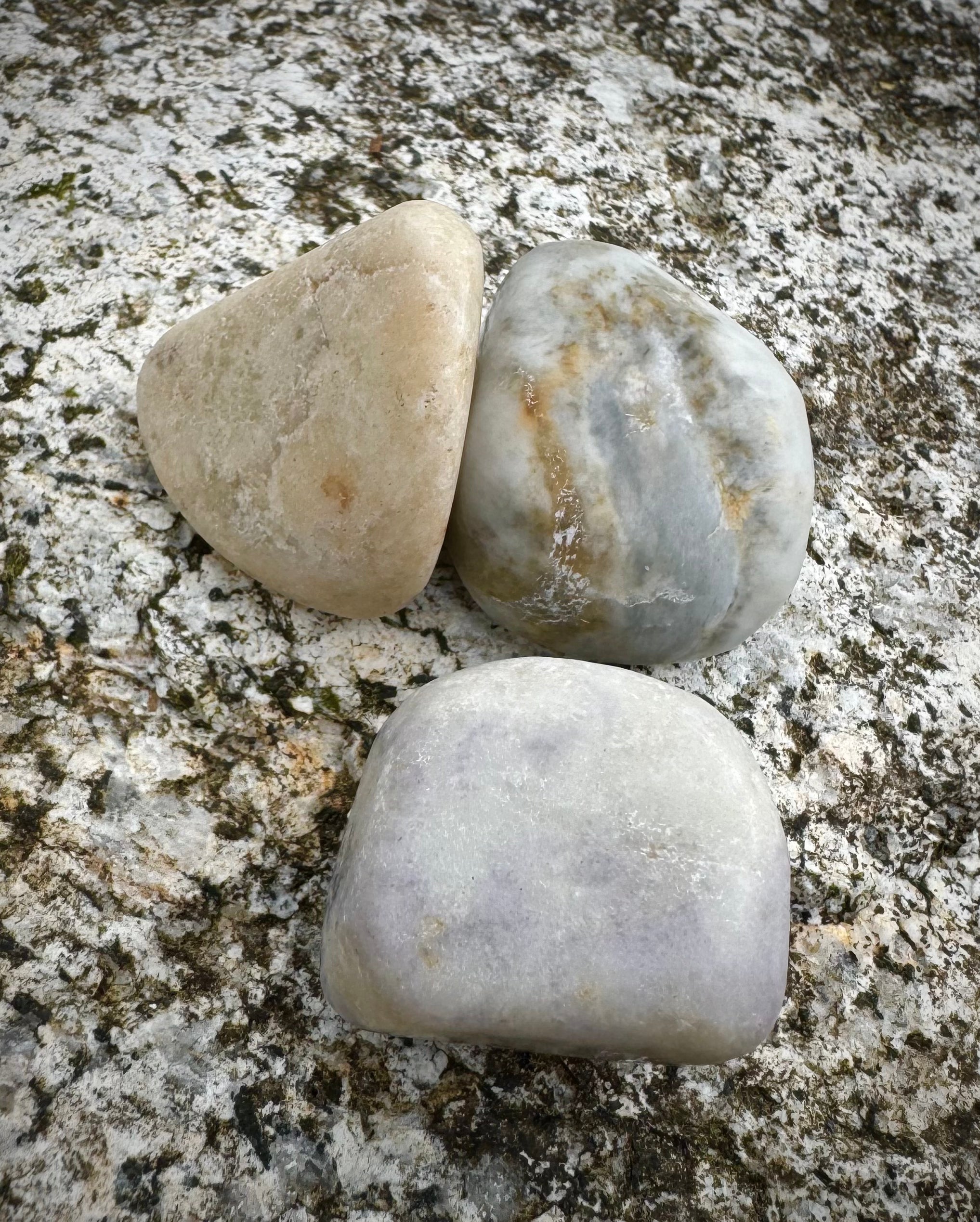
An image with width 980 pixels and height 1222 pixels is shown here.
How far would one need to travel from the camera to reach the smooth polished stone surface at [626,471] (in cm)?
112

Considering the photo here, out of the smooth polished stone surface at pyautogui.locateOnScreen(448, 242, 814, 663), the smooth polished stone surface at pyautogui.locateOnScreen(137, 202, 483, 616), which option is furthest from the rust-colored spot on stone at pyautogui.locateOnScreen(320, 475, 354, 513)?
the smooth polished stone surface at pyautogui.locateOnScreen(448, 242, 814, 663)

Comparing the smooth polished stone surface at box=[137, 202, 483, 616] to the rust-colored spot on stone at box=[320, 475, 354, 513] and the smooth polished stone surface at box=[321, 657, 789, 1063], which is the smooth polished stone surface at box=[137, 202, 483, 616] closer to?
the rust-colored spot on stone at box=[320, 475, 354, 513]

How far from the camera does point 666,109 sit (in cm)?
180

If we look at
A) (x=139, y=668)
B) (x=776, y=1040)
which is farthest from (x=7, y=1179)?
(x=776, y=1040)

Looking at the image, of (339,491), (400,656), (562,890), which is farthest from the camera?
(400,656)

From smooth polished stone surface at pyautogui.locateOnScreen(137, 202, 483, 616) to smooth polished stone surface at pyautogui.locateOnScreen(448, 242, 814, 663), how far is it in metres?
0.08

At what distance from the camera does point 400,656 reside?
1276mm

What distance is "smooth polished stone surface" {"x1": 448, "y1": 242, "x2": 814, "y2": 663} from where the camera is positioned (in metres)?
1.12

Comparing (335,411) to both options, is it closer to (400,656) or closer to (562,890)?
(400,656)

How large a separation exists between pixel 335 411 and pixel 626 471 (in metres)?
0.33

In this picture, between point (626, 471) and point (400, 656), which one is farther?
point (400, 656)

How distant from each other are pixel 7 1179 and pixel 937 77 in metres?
2.30

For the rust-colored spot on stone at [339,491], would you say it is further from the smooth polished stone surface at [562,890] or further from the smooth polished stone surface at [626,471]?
the smooth polished stone surface at [562,890]

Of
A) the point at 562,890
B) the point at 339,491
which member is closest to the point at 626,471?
the point at 339,491
